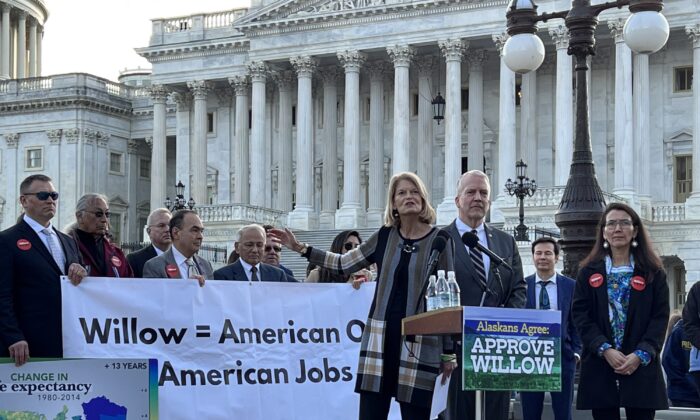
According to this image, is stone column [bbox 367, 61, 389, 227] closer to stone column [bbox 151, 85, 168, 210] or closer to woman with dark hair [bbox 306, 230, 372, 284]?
stone column [bbox 151, 85, 168, 210]

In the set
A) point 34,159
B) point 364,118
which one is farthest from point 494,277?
point 34,159

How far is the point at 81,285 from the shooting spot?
10.6m

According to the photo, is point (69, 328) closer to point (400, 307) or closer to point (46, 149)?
point (400, 307)

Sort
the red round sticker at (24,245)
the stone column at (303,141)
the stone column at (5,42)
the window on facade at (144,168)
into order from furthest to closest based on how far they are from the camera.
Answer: the stone column at (5,42), the window on facade at (144,168), the stone column at (303,141), the red round sticker at (24,245)

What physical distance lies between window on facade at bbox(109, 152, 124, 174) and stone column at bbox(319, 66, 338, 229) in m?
14.7

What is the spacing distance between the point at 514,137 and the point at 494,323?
41672mm

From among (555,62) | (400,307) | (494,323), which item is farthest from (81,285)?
(555,62)

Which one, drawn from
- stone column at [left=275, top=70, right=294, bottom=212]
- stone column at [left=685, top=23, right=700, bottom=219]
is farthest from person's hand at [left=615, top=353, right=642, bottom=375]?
stone column at [left=275, top=70, right=294, bottom=212]

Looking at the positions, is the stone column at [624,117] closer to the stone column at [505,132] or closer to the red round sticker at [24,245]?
Result: the stone column at [505,132]

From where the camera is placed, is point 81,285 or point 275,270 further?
point 275,270

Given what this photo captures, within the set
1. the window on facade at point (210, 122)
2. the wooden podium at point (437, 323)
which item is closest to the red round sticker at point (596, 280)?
the wooden podium at point (437, 323)

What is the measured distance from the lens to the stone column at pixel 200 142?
57.6 m

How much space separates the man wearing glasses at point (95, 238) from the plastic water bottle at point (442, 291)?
3.62m

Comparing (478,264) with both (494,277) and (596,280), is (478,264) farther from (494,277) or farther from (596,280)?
(596,280)
